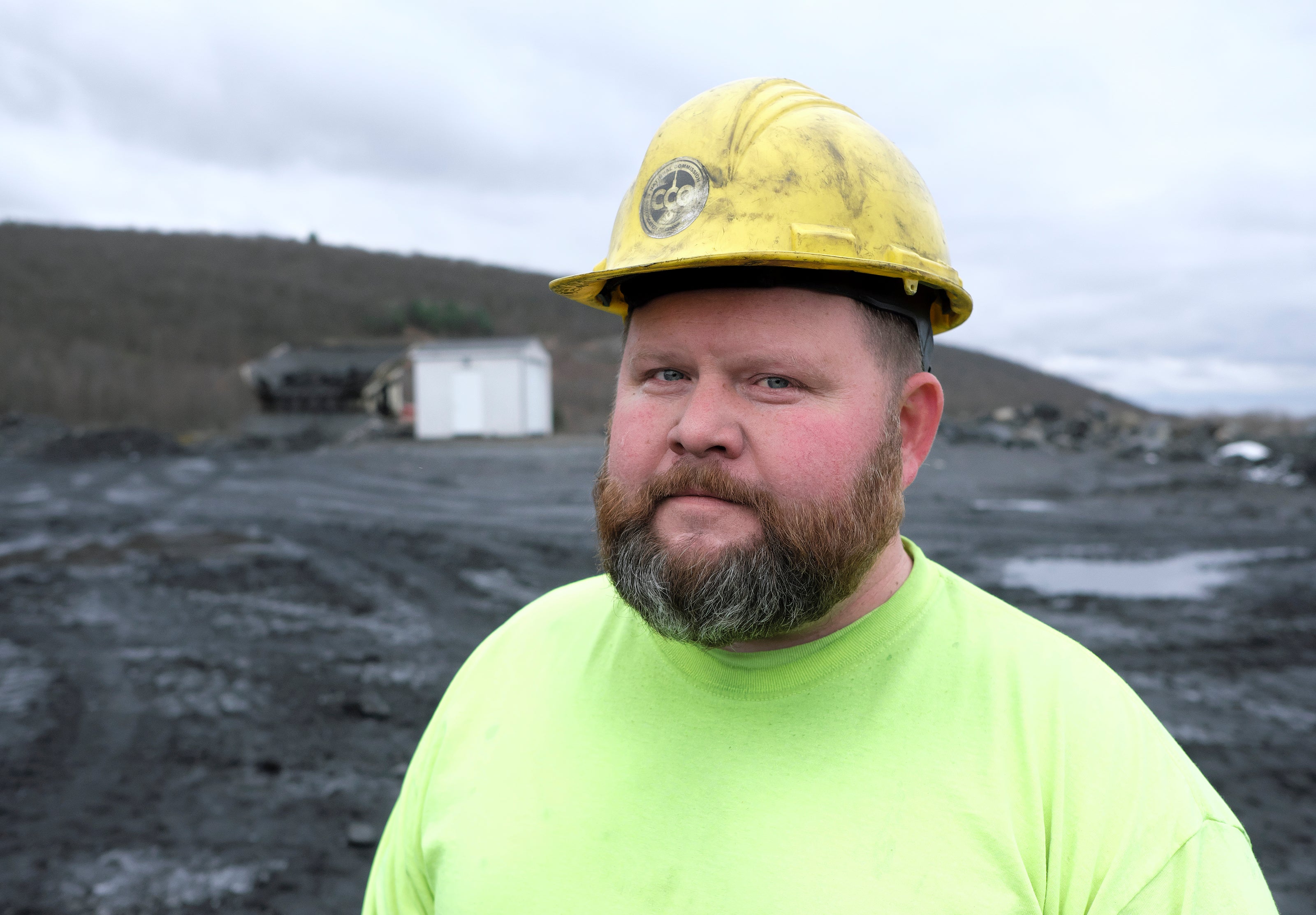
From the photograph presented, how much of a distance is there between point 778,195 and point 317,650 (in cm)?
593

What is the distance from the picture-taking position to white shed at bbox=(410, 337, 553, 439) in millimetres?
28594

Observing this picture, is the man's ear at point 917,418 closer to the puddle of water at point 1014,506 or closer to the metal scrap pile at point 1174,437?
the puddle of water at point 1014,506

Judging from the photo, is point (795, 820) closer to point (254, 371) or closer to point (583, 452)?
point (583, 452)

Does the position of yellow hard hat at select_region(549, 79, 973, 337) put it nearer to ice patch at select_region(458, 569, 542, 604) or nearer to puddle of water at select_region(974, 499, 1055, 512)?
ice patch at select_region(458, 569, 542, 604)

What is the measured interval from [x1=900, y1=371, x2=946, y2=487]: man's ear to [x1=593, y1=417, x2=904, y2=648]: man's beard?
0.18 meters

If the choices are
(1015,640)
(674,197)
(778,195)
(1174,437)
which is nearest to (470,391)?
(1174,437)

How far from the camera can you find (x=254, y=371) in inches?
1331

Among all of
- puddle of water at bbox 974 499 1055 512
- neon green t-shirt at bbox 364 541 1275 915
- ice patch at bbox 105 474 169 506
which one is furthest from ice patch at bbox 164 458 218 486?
neon green t-shirt at bbox 364 541 1275 915

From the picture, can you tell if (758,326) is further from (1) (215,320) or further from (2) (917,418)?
(1) (215,320)

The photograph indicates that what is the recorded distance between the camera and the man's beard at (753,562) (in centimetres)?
143

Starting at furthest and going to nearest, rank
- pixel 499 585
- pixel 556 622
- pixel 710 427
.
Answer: pixel 499 585 → pixel 556 622 → pixel 710 427

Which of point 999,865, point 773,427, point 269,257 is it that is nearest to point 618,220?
point 773,427

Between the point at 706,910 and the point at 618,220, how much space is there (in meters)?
1.41

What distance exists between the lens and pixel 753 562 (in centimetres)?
143
